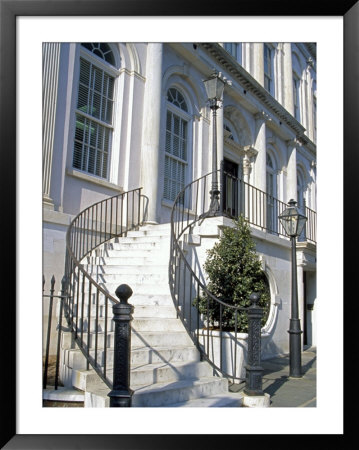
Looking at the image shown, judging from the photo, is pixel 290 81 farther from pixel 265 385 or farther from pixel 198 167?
pixel 265 385

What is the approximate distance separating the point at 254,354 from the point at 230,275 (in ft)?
5.73

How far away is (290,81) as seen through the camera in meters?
16.8

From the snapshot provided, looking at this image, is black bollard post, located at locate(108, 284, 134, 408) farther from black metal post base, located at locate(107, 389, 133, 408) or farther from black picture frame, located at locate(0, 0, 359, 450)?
black picture frame, located at locate(0, 0, 359, 450)

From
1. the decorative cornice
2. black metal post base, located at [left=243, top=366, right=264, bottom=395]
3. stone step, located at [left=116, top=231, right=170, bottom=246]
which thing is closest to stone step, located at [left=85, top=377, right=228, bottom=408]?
black metal post base, located at [left=243, top=366, right=264, bottom=395]

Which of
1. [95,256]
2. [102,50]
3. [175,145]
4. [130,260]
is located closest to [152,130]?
[175,145]

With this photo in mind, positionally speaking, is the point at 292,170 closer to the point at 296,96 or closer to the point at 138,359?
the point at 296,96

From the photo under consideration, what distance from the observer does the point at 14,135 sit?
11.6 feet

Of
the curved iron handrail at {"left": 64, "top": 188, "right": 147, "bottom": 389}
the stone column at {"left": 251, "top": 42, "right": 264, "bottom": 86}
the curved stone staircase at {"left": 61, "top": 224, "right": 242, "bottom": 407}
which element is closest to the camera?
the curved stone staircase at {"left": 61, "top": 224, "right": 242, "bottom": 407}

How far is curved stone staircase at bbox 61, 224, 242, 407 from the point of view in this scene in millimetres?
4117

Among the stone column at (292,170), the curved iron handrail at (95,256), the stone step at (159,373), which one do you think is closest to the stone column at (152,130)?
the curved iron handrail at (95,256)

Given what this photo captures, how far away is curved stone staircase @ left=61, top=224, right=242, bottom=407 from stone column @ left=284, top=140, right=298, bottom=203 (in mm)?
9678

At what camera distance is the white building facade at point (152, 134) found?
23.4 feet
